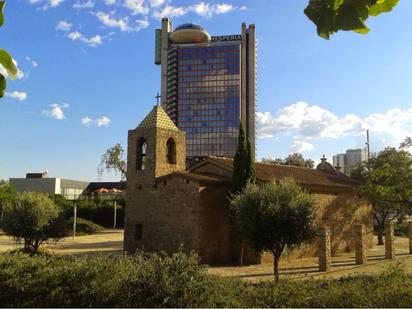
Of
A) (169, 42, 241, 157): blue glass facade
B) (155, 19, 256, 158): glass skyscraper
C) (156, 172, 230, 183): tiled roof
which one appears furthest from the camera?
(169, 42, 241, 157): blue glass facade

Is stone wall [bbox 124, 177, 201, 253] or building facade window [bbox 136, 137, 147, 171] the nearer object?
stone wall [bbox 124, 177, 201, 253]

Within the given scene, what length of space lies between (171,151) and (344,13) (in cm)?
2286

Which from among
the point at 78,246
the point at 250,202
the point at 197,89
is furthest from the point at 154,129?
the point at 197,89

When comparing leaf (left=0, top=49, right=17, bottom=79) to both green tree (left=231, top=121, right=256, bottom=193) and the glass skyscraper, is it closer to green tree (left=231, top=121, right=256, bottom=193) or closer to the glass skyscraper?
green tree (left=231, top=121, right=256, bottom=193)

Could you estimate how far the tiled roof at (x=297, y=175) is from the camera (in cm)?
2439

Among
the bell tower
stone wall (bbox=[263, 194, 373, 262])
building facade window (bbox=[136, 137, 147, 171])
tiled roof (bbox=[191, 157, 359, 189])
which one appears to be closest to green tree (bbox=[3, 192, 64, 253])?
the bell tower

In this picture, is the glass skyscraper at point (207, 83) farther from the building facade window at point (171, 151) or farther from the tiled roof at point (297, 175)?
the building facade window at point (171, 151)

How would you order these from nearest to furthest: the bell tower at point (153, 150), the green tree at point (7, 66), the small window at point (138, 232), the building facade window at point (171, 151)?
the green tree at point (7, 66) → the bell tower at point (153, 150) → the small window at point (138, 232) → the building facade window at point (171, 151)

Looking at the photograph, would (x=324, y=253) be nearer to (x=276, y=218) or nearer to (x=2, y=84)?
(x=276, y=218)

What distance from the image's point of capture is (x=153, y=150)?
23.5 m

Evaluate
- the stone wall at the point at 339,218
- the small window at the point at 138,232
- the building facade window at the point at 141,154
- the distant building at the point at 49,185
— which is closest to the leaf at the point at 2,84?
the building facade window at the point at 141,154

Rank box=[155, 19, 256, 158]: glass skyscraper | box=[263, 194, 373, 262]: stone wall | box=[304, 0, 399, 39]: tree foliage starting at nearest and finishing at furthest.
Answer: box=[304, 0, 399, 39]: tree foliage → box=[263, 194, 373, 262]: stone wall → box=[155, 19, 256, 158]: glass skyscraper

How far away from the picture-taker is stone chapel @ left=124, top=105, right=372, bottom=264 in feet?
71.4

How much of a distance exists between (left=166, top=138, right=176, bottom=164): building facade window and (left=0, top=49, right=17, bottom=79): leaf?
22.5 meters
